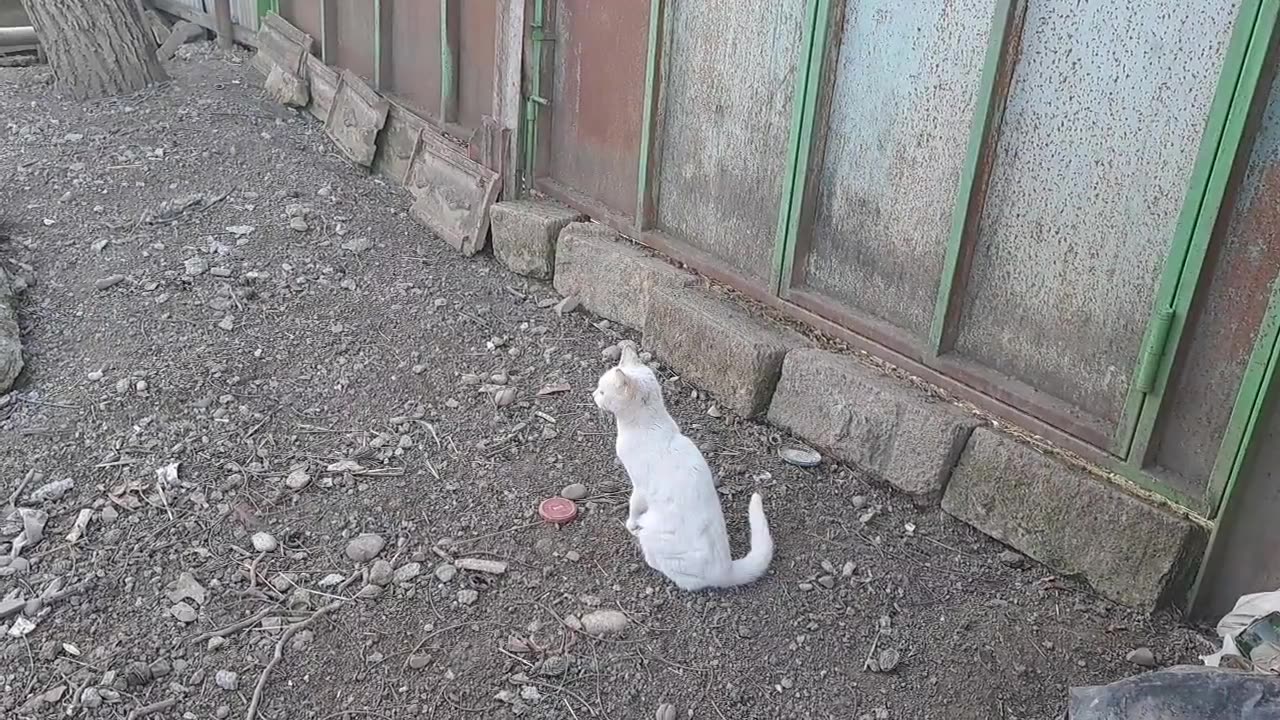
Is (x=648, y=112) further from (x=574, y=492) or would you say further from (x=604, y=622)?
(x=604, y=622)

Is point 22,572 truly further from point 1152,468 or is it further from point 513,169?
point 1152,468

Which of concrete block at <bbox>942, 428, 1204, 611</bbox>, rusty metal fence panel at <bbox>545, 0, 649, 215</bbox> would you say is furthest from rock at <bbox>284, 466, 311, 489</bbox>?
concrete block at <bbox>942, 428, 1204, 611</bbox>

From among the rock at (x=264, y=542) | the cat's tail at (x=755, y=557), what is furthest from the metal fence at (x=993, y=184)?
the rock at (x=264, y=542)

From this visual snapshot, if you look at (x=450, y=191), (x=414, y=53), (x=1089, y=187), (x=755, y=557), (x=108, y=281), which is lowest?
(x=108, y=281)

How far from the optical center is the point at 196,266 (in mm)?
4867

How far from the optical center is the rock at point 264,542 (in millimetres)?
3311

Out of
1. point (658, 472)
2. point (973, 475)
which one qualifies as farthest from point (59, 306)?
point (973, 475)

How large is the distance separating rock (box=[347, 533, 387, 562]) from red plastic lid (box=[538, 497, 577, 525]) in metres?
0.51

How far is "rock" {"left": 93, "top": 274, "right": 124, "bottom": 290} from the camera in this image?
468cm

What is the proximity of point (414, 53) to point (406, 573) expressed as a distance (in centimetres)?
370

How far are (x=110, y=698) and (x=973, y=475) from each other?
2540 millimetres

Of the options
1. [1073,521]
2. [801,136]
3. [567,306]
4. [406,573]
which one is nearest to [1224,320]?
[1073,521]

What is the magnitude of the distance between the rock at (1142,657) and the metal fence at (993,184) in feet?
1.44

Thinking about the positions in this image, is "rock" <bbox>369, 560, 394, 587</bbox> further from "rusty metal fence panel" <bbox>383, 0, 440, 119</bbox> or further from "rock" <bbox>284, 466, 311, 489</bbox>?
"rusty metal fence panel" <bbox>383, 0, 440, 119</bbox>
